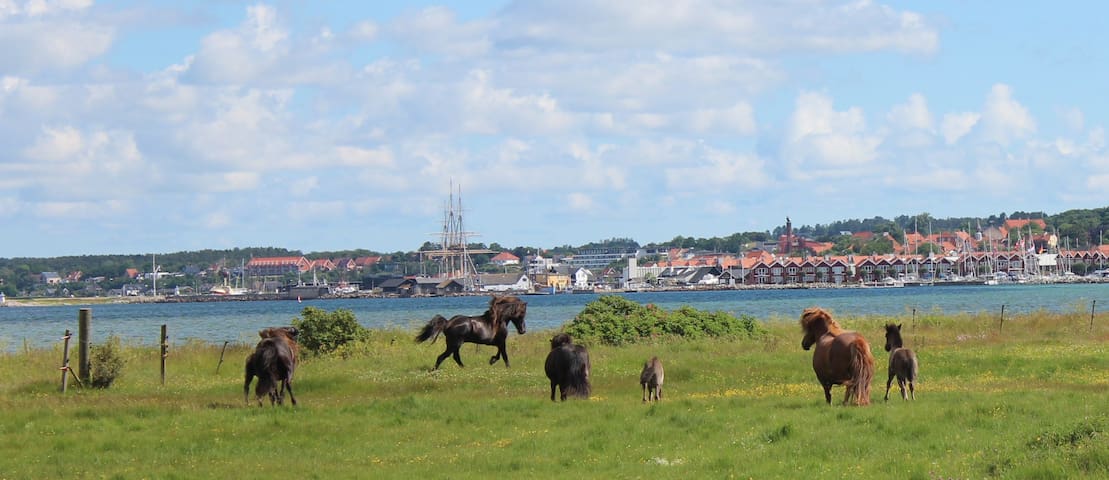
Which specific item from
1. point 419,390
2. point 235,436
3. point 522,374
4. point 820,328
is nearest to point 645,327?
point 522,374

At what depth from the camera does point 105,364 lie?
26.8m

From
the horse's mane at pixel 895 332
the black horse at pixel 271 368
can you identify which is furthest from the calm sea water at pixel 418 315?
the horse's mane at pixel 895 332

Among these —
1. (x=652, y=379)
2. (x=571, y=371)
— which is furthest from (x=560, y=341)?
(x=652, y=379)

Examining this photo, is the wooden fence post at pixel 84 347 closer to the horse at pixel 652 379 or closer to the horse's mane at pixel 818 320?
the horse at pixel 652 379

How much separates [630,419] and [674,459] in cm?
362

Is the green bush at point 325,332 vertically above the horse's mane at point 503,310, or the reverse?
the horse's mane at point 503,310

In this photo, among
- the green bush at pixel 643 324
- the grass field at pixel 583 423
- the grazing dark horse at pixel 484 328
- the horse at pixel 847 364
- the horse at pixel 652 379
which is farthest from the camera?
the green bush at pixel 643 324

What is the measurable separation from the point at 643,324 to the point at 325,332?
9.82m

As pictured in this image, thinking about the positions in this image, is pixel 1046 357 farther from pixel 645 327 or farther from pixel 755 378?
pixel 645 327

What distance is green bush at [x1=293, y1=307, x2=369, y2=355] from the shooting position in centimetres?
3456

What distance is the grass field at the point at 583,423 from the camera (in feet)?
48.0

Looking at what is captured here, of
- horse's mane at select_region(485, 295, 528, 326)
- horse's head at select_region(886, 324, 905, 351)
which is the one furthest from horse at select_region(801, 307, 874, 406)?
horse's mane at select_region(485, 295, 528, 326)

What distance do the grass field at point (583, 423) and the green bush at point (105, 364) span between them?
0.46m

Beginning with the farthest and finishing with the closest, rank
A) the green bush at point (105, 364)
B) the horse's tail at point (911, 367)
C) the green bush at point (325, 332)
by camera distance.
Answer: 1. the green bush at point (325, 332)
2. the green bush at point (105, 364)
3. the horse's tail at point (911, 367)
